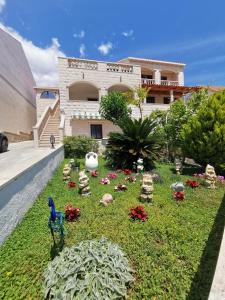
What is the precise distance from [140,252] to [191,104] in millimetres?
9972

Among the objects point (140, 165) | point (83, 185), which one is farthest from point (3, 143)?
point (140, 165)

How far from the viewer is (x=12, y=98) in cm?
1912

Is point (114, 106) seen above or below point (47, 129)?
above

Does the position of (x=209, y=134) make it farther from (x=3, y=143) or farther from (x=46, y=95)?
(x=46, y=95)

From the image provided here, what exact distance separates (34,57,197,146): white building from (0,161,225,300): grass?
424 inches

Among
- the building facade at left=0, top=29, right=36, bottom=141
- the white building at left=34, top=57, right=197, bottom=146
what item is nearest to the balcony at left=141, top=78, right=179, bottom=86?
the white building at left=34, top=57, right=197, bottom=146

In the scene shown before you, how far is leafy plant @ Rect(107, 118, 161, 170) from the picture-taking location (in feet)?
27.6

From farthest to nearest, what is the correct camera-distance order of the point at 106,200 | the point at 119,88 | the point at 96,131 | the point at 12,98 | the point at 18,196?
the point at 119,88
the point at 96,131
the point at 12,98
the point at 106,200
the point at 18,196

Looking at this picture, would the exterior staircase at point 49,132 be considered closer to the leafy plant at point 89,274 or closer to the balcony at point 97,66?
the balcony at point 97,66

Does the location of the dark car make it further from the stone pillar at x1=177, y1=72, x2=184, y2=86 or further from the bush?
the stone pillar at x1=177, y1=72, x2=184, y2=86

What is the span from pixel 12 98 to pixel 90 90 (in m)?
7.94

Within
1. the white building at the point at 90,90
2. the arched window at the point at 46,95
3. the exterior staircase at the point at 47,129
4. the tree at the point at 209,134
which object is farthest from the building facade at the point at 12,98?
the tree at the point at 209,134

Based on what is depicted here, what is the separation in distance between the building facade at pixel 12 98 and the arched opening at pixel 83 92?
5.66 meters

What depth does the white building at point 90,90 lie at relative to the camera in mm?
18188
